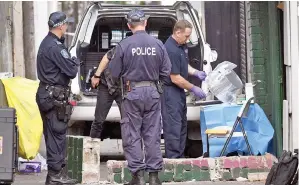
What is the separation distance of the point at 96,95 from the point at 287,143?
102 inches

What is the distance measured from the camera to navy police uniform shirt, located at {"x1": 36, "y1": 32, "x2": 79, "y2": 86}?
383 inches

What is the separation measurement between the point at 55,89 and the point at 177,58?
72.8 inches

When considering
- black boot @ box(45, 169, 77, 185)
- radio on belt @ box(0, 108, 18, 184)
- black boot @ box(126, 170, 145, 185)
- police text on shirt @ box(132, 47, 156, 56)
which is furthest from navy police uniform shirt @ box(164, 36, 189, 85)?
radio on belt @ box(0, 108, 18, 184)

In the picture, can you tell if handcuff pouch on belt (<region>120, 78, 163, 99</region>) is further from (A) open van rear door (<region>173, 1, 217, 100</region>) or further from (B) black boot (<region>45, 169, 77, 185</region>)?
(A) open van rear door (<region>173, 1, 217, 100</region>)

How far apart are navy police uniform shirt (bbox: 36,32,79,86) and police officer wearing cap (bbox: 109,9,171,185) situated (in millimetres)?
657

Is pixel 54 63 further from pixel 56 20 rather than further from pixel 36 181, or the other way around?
pixel 36 181

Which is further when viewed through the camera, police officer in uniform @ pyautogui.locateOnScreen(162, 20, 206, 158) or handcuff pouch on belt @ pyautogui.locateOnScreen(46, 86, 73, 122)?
police officer in uniform @ pyautogui.locateOnScreen(162, 20, 206, 158)

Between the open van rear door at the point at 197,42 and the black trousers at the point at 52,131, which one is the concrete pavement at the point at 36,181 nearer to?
the black trousers at the point at 52,131

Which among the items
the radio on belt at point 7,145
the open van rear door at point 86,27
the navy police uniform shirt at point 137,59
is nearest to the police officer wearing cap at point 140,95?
the navy police uniform shirt at point 137,59

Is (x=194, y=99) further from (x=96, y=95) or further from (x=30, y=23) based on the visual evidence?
(x=30, y=23)

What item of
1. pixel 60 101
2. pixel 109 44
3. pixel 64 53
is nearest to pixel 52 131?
pixel 60 101

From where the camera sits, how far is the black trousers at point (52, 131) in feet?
32.4

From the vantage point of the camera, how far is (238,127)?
37.8ft

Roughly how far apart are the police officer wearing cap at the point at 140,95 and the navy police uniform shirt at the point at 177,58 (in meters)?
1.65
